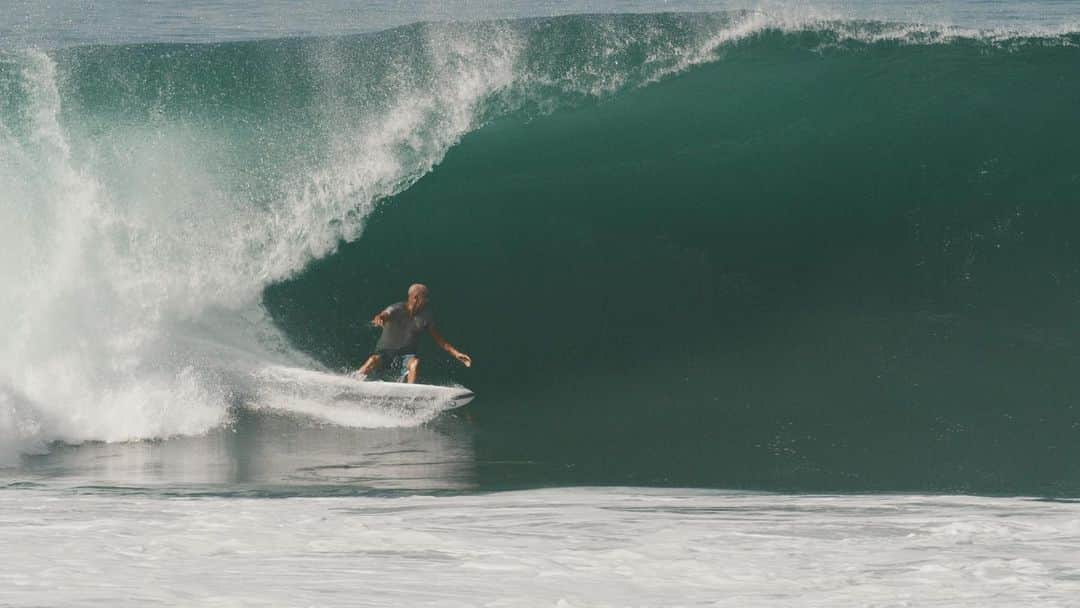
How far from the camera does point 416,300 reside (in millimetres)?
9547

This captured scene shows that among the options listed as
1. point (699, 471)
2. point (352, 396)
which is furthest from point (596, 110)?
point (699, 471)

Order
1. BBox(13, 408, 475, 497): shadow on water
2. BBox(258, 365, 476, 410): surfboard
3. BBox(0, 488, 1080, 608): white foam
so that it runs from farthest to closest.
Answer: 1. BBox(258, 365, 476, 410): surfboard
2. BBox(13, 408, 475, 497): shadow on water
3. BBox(0, 488, 1080, 608): white foam

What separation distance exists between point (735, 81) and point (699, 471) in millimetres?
6450

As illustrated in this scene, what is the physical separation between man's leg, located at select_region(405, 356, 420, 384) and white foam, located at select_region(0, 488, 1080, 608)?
7.47 ft

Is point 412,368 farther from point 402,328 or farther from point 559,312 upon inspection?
point 559,312

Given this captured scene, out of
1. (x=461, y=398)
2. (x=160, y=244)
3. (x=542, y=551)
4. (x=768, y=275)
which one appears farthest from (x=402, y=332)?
(x=542, y=551)

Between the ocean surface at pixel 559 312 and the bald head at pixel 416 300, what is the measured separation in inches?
29.5

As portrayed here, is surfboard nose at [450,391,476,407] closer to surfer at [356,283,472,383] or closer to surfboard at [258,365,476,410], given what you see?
surfboard at [258,365,476,410]

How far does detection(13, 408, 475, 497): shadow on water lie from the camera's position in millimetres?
7613

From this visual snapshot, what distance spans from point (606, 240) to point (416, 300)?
2558mm

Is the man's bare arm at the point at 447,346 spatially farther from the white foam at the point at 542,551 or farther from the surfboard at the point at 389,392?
the white foam at the point at 542,551

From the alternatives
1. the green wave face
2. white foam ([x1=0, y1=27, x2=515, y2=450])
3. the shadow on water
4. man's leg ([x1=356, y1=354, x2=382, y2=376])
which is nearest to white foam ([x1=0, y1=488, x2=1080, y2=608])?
the shadow on water

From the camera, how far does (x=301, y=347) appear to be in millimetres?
10266

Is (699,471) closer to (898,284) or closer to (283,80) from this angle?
(898,284)
